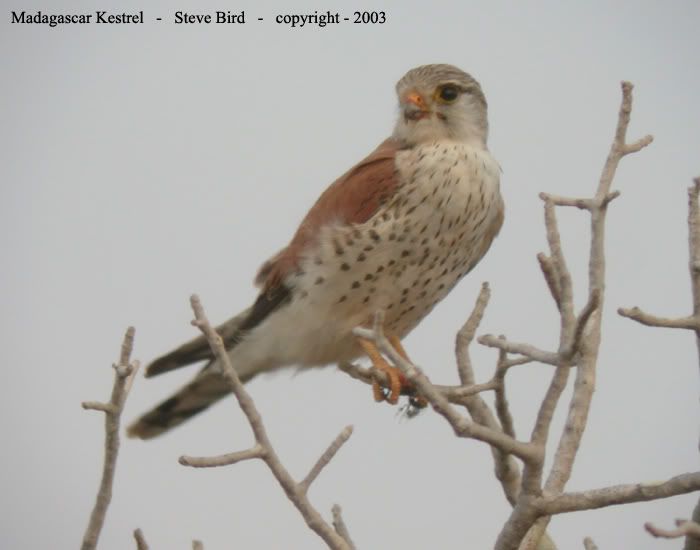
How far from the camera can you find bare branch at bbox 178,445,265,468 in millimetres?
2250

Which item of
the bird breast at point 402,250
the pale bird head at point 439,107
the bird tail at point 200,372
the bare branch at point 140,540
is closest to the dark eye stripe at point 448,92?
the pale bird head at point 439,107

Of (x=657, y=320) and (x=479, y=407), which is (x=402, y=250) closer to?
(x=479, y=407)

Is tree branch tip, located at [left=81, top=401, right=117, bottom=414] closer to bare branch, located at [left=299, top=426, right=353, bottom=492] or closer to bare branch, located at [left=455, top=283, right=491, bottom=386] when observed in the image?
bare branch, located at [left=299, top=426, right=353, bottom=492]

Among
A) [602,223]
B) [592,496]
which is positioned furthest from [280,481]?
[602,223]

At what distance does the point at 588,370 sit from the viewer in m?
2.65

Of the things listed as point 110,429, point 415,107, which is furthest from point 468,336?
point 415,107

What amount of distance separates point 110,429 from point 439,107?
2034mm

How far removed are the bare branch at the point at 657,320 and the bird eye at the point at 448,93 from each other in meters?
1.87

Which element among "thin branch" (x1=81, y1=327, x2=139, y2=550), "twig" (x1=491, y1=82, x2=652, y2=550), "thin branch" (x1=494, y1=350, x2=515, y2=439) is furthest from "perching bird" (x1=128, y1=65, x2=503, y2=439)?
"thin branch" (x1=81, y1=327, x2=139, y2=550)

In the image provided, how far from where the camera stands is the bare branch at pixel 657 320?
2160 mm

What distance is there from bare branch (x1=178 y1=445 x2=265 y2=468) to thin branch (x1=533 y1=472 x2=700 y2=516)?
1.93 feet

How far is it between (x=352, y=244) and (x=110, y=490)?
61.6 inches

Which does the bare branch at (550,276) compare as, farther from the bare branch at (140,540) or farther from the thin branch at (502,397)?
the bare branch at (140,540)

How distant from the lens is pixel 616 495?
2.18m
